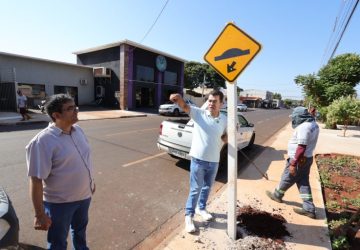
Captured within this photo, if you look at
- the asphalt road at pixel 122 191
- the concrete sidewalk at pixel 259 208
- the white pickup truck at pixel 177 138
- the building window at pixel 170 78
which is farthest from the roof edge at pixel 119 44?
the concrete sidewalk at pixel 259 208

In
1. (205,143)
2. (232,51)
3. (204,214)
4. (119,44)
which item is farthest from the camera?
(119,44)

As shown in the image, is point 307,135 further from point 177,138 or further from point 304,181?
point 177,138

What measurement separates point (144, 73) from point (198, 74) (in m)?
32.7

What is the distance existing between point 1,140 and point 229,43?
28.6ft

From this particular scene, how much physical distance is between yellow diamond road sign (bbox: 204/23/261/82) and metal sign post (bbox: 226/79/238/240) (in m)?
0.18

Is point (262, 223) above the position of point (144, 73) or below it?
below

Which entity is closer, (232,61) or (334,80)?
(232,61)

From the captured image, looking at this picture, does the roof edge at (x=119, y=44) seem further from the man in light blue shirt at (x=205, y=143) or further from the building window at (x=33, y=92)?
the man in light blue shirt at (x=205, y=143)

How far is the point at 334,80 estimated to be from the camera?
19.1 meters

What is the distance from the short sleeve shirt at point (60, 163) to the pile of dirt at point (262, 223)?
229cm

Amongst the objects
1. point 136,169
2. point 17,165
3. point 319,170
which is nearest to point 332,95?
point 319,170

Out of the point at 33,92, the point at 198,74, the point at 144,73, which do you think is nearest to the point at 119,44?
the point at 144,73

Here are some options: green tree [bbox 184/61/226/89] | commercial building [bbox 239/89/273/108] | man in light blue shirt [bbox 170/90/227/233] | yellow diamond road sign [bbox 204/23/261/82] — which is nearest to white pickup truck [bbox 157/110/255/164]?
man in light blue shirt [bbox 170/90/227/233]

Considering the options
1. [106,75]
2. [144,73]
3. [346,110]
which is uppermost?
[144,73]
